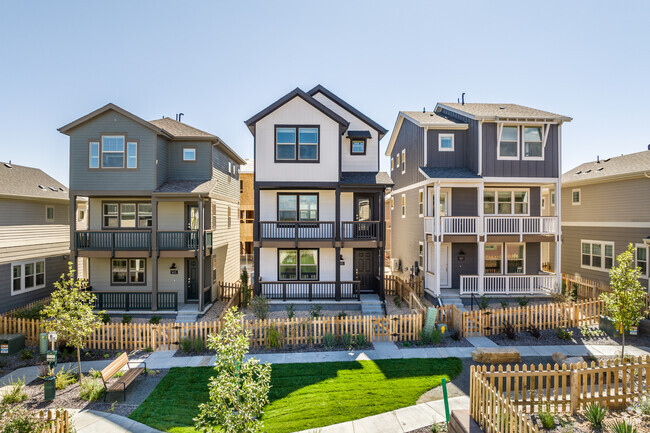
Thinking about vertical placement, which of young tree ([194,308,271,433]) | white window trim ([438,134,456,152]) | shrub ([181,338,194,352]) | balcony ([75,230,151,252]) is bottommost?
shrub ([181,338,194,352])

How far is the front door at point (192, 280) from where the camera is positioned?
62.7ft

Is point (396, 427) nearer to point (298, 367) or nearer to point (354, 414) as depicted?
point (354, 414)

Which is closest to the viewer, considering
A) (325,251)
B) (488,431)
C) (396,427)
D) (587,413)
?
(488,431)

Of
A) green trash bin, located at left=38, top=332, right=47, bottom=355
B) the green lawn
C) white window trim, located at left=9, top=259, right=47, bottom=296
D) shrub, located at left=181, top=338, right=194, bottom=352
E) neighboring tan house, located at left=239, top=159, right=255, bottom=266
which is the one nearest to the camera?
the green lawn

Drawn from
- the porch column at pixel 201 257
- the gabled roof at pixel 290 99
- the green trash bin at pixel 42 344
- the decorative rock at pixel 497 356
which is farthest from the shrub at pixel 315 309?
the green trash bin at pixel 42 344

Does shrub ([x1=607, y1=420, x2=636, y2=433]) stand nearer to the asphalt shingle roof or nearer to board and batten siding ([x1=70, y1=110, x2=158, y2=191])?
the asphalt shingle roof

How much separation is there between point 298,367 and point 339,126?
11861 millimetres

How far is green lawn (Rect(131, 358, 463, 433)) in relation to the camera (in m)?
8.65

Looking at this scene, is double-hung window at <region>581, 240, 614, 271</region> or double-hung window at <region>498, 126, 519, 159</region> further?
double-hung window at <region>581, 240, 614, 271</region>

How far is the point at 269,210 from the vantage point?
19047 millimetres

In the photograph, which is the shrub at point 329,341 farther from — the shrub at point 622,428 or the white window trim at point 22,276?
the white window trim at point 22,276

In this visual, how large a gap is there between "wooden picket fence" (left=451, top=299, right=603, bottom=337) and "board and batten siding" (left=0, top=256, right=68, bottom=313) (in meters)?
20.6

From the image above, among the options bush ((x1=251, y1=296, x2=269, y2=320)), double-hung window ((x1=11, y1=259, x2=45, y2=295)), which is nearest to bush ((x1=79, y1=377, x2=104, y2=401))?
bush ((x1=251, y1=296, x2=269, y2=320))

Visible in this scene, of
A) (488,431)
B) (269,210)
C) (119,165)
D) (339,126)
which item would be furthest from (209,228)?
(488,431)
